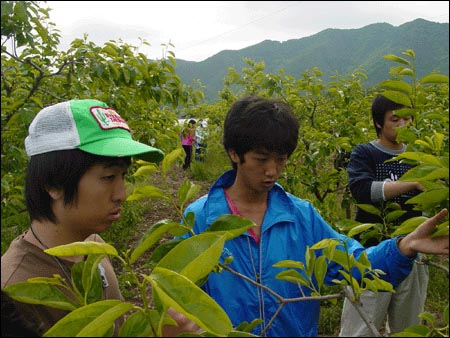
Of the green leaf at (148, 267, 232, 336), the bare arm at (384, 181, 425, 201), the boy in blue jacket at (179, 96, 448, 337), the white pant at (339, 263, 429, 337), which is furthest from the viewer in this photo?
the white pant at (339, 263, 429, 337)

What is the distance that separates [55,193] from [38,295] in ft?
1.50

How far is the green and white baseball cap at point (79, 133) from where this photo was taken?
38.3 inches

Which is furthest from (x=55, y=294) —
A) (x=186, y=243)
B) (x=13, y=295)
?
(x=186, y=243)

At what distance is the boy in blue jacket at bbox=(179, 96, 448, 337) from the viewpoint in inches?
50.8

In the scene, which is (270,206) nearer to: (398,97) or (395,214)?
(395,214)

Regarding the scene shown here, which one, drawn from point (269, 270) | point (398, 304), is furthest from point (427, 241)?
point (398, 304)

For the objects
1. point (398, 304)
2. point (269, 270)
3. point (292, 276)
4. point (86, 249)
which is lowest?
point (398, 304)

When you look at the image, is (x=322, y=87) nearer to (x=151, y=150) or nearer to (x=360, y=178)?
(x=360, y=178)

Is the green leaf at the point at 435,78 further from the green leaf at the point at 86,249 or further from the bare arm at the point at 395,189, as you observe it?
the bare arm at the point at 395,189

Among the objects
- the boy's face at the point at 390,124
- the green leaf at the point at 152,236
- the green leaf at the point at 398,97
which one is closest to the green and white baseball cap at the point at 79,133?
the green leaf at the point at 152,236

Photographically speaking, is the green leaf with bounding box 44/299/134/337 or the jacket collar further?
the jacket collar

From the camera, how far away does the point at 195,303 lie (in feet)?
1.52

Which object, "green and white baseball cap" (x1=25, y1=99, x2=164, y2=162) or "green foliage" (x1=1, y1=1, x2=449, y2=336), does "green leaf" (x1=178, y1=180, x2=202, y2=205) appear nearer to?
"green foliage" (x1=1, y1=1, x2=449, y2=336)

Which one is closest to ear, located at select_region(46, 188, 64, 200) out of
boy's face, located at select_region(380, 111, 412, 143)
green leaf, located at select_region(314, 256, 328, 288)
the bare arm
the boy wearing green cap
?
the boy wearing green cap
